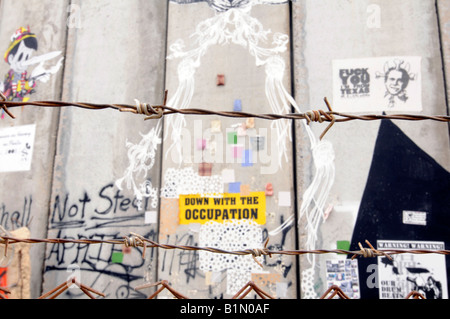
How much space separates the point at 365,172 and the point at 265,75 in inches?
57.9

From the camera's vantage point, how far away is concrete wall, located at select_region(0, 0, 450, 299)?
3898mm

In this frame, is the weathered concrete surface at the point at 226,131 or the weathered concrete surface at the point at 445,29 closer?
the weathered concrete surface at the point at 226,131

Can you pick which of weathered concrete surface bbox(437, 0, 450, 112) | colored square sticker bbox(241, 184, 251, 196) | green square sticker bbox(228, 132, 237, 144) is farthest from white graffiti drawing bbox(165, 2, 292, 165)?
weathered concrete surface bbox(437, 0, 450, 112)

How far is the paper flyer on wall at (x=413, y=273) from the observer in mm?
3619

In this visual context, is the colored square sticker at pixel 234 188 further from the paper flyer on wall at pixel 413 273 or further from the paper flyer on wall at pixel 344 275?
the paper flyer on wall at pixel 413 273

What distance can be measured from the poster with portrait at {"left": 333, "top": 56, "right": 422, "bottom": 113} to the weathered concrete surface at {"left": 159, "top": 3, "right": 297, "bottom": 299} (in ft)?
2.01

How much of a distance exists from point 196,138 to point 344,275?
6.73 ft

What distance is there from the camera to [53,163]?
4.63 metres

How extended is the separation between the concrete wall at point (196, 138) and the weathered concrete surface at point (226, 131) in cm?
1

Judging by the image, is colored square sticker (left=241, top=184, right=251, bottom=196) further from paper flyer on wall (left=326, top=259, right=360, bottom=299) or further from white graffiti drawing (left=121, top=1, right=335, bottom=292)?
paper flyer on wall (left=326, top=259, right=360, bottom=299)

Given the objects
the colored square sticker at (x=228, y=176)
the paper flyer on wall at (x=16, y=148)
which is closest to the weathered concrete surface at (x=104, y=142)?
the paper flyer on wall at (x=16, y=148)

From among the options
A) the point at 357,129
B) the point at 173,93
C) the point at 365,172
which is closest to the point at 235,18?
the point at 173,93

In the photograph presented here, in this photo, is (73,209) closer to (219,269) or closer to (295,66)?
(219,269)

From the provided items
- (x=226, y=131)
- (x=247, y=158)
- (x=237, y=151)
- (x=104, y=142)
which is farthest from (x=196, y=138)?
(x=104, y=142)
